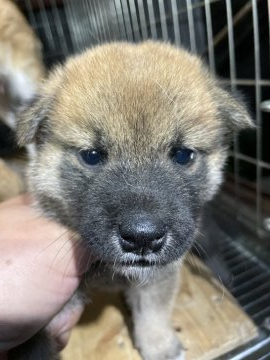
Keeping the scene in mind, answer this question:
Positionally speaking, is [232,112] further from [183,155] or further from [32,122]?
[32,122]

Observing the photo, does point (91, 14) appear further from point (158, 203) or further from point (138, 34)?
point (158, 203)

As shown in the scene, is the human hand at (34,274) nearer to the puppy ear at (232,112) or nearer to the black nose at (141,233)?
the black nose at (141,233)

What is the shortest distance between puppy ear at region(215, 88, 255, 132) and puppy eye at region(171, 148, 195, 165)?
0.62 feet

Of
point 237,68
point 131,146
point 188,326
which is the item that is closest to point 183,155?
point 131,146

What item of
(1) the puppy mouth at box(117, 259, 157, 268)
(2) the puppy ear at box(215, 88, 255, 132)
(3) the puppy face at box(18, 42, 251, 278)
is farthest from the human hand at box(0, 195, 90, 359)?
(2) the puppy ear at box(215, 88, 255, 132)

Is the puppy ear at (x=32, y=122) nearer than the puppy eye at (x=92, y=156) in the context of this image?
No

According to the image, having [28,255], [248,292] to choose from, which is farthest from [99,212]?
[248,292]

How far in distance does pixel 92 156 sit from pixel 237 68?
1.23 m

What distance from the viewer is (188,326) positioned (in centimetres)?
158

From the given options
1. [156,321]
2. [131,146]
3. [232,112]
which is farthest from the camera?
[156,321]

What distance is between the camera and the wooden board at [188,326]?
4.86ft

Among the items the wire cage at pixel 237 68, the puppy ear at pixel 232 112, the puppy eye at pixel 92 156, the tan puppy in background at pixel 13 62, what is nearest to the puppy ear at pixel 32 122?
the puppy eye at pixel 92 156

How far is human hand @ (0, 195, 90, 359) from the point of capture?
1.11 m

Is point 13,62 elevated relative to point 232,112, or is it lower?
elevated
